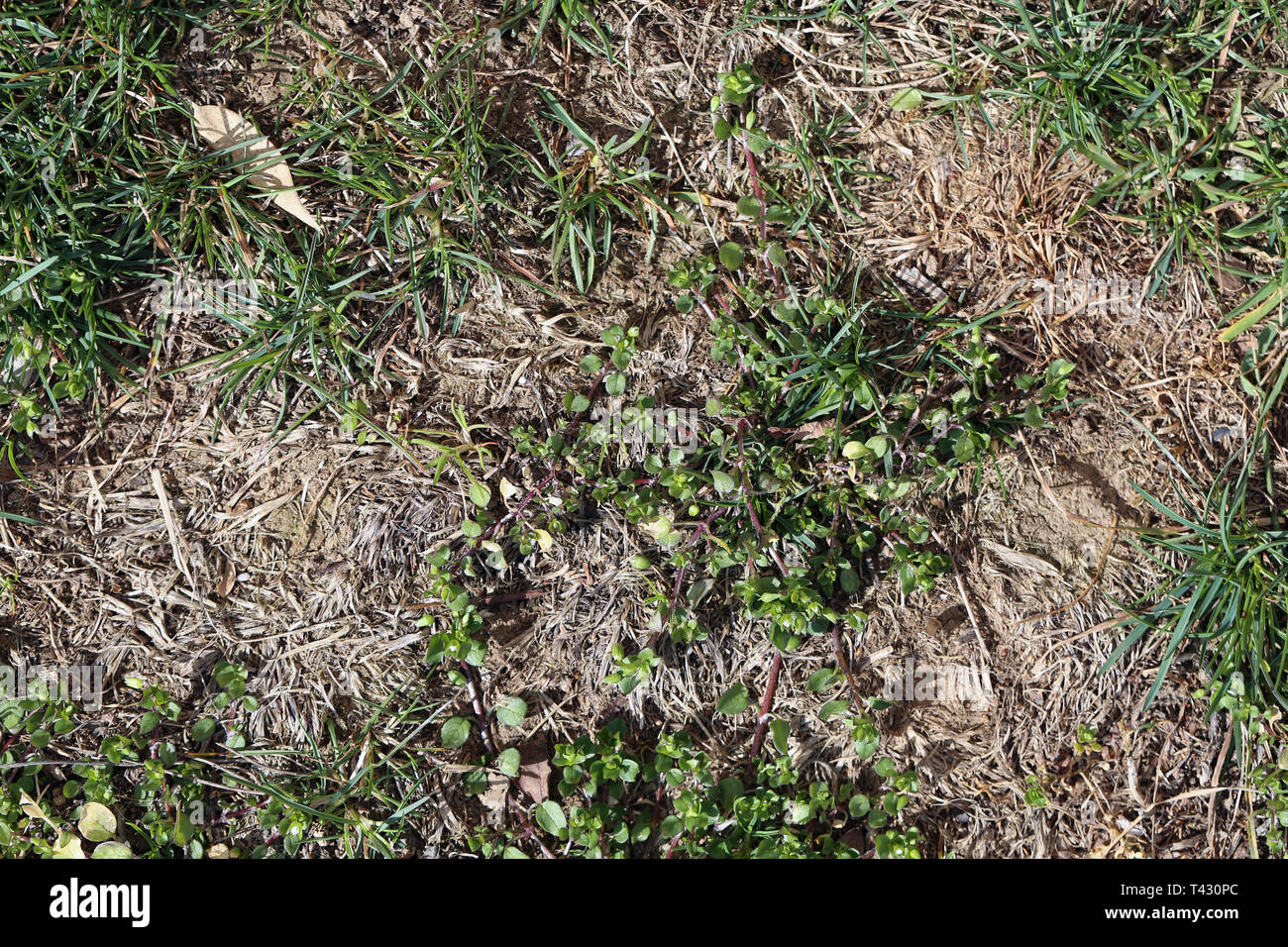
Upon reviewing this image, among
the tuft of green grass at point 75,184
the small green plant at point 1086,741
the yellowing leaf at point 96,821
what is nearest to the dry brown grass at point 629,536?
the small green plant at point 1086,741

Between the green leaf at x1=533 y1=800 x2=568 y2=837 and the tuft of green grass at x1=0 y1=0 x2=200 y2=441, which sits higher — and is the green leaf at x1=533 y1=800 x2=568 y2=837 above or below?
below

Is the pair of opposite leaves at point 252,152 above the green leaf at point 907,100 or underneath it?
underneath

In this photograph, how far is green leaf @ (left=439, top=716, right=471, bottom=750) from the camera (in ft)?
8.60

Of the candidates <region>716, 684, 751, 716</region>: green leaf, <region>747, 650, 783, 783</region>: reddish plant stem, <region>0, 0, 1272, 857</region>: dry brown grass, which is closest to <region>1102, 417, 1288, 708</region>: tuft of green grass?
<region>0, 0, 1272, 857</region>: dry brown grass

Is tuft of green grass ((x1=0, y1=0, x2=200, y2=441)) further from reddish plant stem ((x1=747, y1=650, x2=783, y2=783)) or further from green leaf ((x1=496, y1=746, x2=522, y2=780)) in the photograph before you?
reddish plant stem ((x1=747, y1=650, x2=783, y2=783))

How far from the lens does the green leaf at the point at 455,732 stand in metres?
2.62

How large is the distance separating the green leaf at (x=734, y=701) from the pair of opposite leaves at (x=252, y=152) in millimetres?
1940

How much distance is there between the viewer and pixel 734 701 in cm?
261

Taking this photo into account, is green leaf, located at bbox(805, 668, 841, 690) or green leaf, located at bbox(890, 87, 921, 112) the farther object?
green leaf, located at bbox(890, 87, 921, 112)

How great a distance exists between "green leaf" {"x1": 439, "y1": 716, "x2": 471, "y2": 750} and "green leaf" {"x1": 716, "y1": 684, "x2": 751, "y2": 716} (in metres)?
0.77

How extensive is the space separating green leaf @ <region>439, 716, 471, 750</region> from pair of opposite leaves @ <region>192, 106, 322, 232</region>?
1.60 m

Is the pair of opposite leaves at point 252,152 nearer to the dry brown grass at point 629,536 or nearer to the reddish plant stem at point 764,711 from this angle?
the dry brown grass at point 629,536

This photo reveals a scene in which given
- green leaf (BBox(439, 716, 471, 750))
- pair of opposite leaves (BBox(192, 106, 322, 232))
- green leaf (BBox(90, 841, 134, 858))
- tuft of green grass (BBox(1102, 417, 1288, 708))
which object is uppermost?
pair of opposite leaves (BBox(192, 106, 322, 232))

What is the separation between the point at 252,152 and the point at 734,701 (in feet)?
7.54
